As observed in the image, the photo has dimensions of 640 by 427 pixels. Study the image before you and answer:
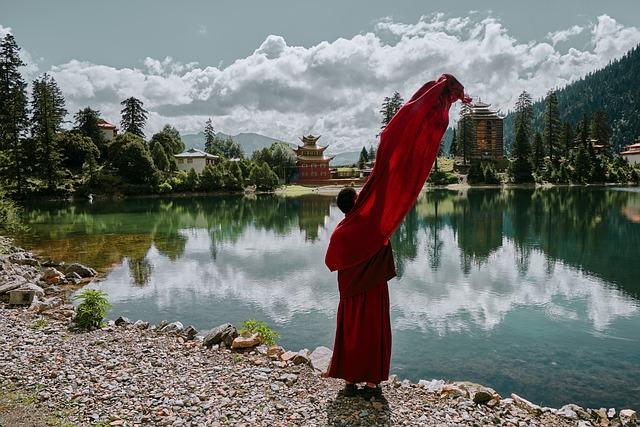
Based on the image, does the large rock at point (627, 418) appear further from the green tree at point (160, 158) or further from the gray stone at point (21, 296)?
the green tree at point (160, 158)

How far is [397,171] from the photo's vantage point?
14.4ft

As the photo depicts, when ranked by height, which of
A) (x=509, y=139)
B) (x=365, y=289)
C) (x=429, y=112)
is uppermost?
(x=509, y=139)

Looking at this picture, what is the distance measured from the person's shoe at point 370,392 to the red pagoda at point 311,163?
6144 centimetres

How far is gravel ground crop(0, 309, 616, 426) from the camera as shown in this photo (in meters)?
4.16

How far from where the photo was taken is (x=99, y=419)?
4.00 m

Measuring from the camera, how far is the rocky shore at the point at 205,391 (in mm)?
4152

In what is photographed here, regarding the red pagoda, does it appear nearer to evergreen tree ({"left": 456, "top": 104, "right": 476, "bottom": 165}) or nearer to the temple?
evergreen tree ({"left": 456, "top": 104, "right": 476, "bottom": 165})

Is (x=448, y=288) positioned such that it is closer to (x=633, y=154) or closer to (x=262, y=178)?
(x=262, y=178)

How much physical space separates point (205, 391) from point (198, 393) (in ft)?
0.26

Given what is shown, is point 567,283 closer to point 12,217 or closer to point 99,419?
point 99,419

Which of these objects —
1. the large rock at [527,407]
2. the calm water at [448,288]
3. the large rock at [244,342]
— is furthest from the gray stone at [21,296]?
the large rock at [527,407]

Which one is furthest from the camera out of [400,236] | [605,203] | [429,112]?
[605,203]

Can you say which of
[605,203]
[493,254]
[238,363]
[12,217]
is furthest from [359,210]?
[605,203]

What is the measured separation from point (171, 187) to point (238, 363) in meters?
47.3
